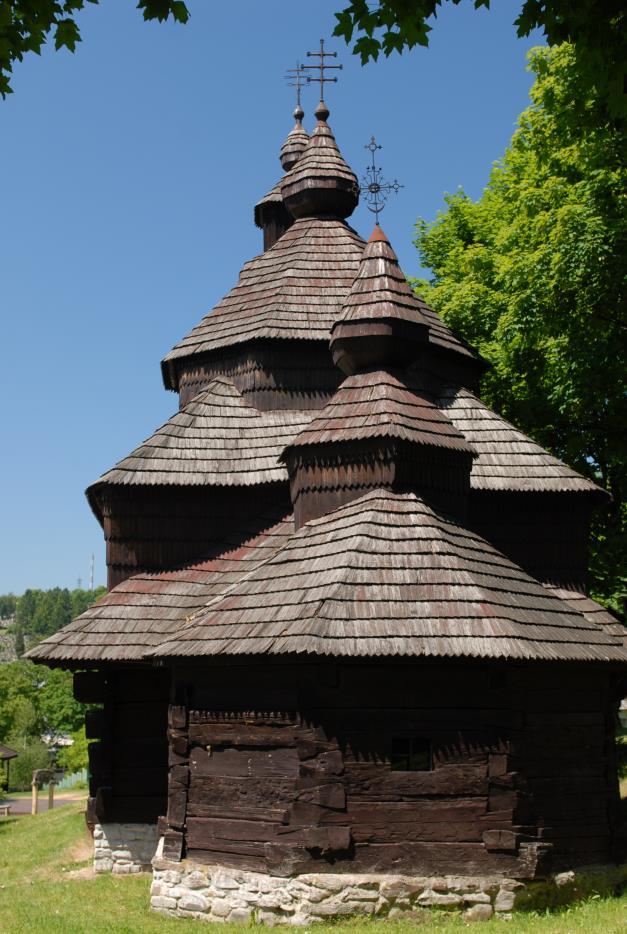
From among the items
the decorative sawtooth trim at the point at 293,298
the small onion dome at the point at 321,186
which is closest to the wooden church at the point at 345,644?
the decorative sawtooth trim at the point at 293,298

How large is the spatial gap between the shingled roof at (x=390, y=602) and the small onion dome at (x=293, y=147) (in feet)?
47.6

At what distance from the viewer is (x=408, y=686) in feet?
39.3

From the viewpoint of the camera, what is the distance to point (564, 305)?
19766 millimetres

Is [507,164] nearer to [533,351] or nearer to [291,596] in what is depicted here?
[533,351]

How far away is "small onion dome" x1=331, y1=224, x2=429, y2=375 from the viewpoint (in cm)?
1478

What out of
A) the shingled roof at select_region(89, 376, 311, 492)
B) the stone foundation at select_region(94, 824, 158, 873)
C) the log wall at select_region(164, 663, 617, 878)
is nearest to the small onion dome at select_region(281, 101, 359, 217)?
the shingled roof at select_region(89, 376, 311, 492)

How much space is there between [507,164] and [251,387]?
12186 mm

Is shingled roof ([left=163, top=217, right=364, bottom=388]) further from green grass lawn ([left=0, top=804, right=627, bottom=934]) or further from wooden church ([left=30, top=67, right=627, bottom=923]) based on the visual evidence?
green grass lawn ([left=0, top=804, right=627, bottom=934])

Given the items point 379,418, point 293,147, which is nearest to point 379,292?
point 379,418

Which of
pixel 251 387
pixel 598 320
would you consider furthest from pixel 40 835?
pixel 598 320

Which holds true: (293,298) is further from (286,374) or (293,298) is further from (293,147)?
(293,147)

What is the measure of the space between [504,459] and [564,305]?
534 cm

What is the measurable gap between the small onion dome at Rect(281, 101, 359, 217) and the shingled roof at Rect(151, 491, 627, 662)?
8531 mm

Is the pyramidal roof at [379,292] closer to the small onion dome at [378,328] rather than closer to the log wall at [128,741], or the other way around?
the small onion dome at [378,328]
